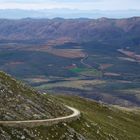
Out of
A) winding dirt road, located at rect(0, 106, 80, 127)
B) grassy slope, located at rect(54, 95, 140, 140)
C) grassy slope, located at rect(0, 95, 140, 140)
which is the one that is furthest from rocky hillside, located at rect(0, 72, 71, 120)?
grassy slope, located at rect(54, 95, 140, 140)

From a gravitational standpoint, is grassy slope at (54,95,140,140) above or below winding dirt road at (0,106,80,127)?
below

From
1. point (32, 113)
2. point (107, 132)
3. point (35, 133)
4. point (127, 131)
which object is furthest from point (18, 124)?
point (127, 131)

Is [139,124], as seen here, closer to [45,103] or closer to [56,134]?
[45,103]

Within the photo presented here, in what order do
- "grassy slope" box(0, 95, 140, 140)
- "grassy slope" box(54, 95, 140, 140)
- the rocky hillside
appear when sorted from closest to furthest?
"grassy slope" box(0, 95, 140, 140) → the rocky hillside → "grassy slope" box(54, 95, 140, 140)

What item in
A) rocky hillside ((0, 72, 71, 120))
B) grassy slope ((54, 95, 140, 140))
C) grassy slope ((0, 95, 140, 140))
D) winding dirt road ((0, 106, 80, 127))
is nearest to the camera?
winding dirt road ((0, 106, 80, 127))

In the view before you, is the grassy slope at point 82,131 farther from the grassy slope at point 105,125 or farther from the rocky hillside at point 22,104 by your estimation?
the rocky hillside at point 22,104

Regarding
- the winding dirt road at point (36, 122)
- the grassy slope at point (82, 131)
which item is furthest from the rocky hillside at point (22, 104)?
the grassy slope at point (82, 131)

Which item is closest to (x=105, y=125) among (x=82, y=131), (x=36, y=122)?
(x=82, y=131)

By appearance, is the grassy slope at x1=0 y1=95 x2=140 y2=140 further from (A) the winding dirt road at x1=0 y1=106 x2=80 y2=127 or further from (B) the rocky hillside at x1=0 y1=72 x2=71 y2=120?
(B) the rocky hillside at x1=0 y1=72 x2=71 y2=120

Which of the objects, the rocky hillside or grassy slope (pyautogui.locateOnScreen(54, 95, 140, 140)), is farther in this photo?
grassy slope (pyautogui.locateOnScreen(54, 95, 140, 140))

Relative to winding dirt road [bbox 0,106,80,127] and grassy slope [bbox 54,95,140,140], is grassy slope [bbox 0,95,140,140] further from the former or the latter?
winding dirt road [bbox 0,106,80,127]
